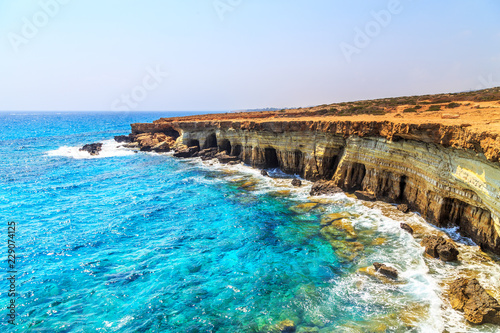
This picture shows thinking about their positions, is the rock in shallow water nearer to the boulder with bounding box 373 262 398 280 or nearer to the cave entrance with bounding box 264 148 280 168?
the boulder with bounding box 373 262 398 280

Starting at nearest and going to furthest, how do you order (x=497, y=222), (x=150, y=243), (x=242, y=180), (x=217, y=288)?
(x=497, y=222), (x=217, y=288), (x=150, y=243), (x=242, y=180)

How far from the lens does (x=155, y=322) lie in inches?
457

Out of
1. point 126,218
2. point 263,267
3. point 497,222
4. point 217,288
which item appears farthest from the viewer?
point 126,218

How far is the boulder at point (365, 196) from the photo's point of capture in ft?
76.5

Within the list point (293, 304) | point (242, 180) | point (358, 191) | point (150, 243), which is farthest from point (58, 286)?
point (358, 191)

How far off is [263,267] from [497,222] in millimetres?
11890

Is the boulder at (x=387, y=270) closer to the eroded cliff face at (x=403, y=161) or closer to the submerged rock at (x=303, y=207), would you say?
the eroded cliff face at (x=403, y=161)

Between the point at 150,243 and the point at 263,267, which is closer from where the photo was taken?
the point at 263,267

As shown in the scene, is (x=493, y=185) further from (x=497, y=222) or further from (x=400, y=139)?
(x=400, y=139)

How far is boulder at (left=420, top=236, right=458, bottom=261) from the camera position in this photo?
14.2m

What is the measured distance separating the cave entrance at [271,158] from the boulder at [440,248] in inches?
918

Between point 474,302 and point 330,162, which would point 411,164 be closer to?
point 330,162

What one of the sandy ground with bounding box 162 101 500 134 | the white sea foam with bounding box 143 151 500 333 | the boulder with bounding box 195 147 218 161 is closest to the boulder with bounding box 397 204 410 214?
the white sea foam with bounding box 143 151 500 333

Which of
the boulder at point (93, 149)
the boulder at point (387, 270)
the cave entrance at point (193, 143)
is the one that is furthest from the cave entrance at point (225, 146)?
the boulder at point (387, 270)
